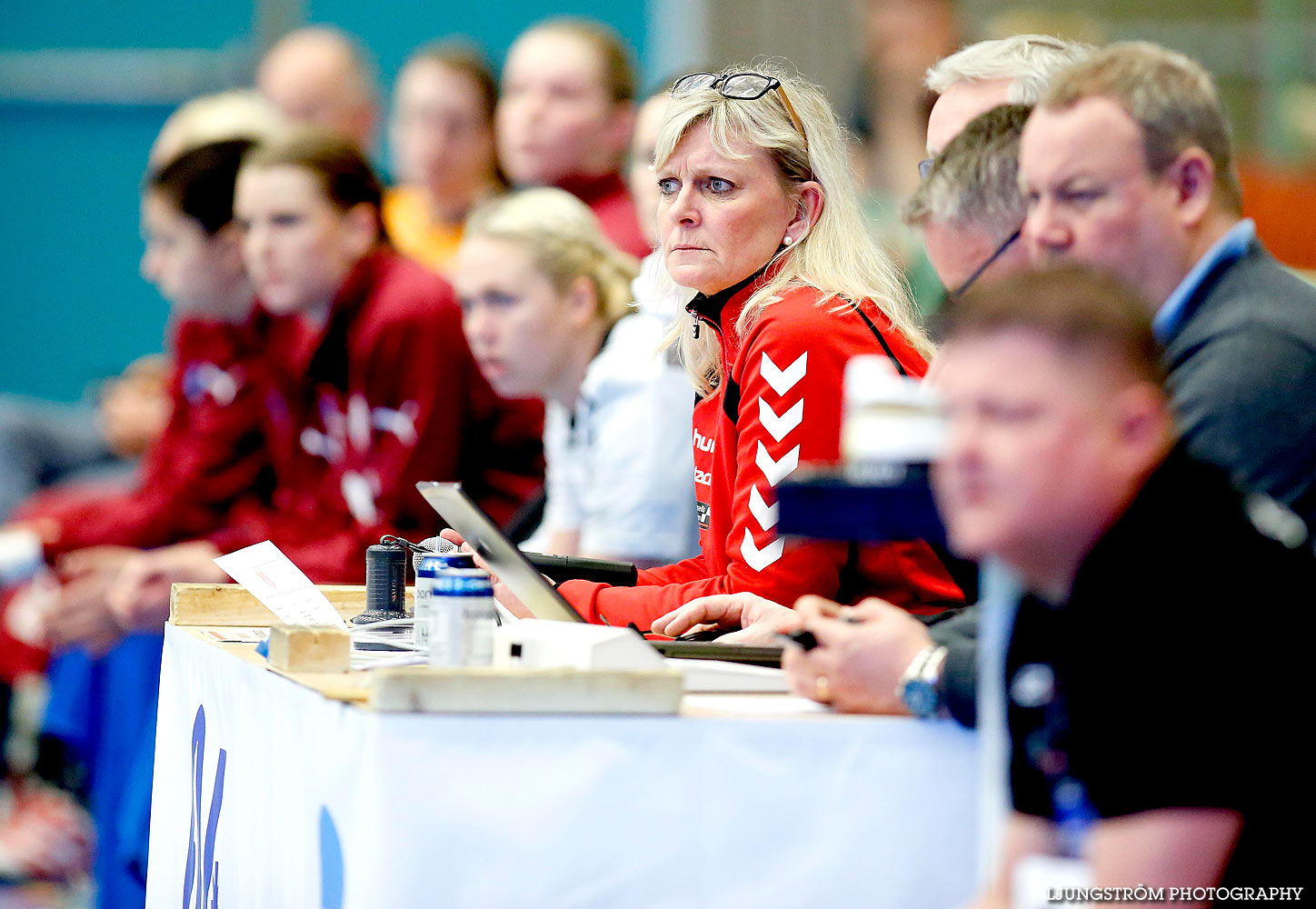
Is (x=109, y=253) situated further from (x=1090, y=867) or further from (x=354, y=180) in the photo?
(x=1090, y=867)

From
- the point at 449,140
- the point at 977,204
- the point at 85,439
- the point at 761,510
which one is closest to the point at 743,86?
the point at 977,204

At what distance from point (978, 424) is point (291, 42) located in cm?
521

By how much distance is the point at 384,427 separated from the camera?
159 inches

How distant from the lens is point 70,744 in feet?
16.8

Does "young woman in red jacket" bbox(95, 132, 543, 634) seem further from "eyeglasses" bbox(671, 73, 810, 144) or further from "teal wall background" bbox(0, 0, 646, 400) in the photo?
"teal wall background" bbox(0, 0, 646, 400)

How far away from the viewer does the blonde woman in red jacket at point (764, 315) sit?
2301mm

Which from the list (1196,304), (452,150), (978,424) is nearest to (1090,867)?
(978,424)

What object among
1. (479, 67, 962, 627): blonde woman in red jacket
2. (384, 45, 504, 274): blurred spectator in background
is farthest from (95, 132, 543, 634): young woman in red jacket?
(479, 67, 962, 627): blonde woman in red jacket

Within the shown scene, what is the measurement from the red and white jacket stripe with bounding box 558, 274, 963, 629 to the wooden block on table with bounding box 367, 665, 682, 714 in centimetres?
53

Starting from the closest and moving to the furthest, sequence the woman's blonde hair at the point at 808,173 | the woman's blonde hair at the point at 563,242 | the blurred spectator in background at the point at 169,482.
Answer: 1. the woman's blonde hair at the point at 808,173
2. the woman's blonde hair at the point at 563,242
3. the blurred spectator in background at the point at 169,482

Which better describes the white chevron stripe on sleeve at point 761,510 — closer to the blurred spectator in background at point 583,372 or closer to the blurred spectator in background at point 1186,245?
the blurred spectator in background at point 1186,245

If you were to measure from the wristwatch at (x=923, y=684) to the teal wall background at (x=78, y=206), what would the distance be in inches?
275

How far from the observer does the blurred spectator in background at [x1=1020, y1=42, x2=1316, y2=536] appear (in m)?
1.74

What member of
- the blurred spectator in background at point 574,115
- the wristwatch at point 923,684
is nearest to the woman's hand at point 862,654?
the wristwatch at point 923,684
